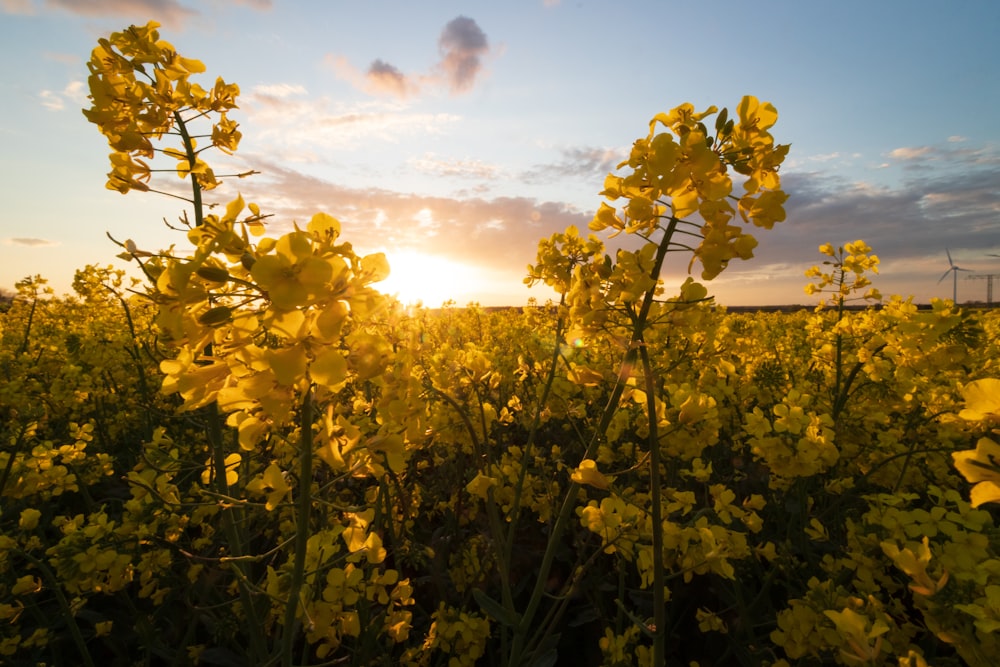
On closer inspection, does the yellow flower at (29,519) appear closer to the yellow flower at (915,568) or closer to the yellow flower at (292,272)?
the yellow flower at (292,272)

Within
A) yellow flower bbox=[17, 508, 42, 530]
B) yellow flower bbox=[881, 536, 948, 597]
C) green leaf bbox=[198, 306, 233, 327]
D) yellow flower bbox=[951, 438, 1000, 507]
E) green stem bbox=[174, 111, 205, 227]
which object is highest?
green stem bbox=[174, 111, 205, 227]

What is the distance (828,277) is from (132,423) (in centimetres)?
702

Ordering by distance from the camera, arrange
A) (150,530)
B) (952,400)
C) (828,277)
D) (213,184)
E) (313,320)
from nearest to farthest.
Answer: (313,320)
(213,184)
(150,530)
(952,400)
(828,277)

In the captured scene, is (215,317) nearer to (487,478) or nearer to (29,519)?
(487,478)

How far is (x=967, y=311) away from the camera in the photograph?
3.10m

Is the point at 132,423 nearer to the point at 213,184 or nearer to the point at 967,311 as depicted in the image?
the point at 213,184

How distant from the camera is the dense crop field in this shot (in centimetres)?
123

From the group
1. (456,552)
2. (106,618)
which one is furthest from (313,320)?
(106,618)

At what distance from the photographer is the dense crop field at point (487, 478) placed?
4.03ft

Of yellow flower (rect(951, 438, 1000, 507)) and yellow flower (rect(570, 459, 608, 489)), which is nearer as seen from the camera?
yellow flower (rect(951, 438, 1000, 507))

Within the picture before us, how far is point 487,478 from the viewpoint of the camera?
6.72 ft

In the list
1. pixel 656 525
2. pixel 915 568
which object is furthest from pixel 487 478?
pixel 915 568

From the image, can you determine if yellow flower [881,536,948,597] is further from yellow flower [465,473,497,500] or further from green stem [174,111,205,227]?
green stem [174,111,205,227]

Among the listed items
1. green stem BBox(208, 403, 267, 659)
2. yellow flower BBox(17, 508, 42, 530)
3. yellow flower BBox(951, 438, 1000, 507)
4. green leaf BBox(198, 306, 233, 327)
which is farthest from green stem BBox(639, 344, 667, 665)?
yellow flower BBox(17, 508, 42, 530)
